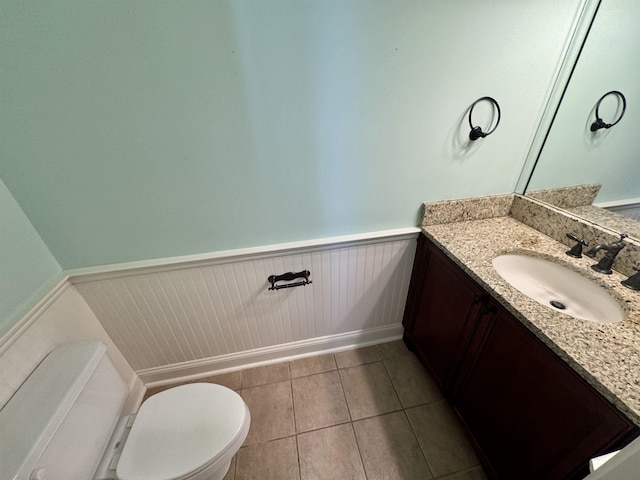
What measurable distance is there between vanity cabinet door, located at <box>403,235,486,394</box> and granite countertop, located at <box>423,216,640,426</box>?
0.26ft

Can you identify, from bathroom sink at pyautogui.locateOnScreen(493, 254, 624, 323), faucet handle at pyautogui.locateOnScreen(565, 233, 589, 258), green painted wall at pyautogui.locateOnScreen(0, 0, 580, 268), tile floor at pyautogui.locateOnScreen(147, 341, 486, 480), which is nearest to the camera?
green painted wall at pyautogui.locateOnScreen(0, 0, 580, 268)

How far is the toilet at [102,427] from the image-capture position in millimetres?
666

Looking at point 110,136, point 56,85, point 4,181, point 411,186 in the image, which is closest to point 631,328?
point 411,186

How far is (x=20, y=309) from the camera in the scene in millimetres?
843

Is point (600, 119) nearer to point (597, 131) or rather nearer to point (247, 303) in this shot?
point (597, 131)

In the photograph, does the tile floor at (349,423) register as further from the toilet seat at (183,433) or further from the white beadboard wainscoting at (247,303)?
the toilet seat at (183,433)

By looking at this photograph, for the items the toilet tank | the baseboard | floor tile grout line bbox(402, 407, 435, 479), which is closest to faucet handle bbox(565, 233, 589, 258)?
the baseboard

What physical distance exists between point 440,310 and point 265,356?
1.06m

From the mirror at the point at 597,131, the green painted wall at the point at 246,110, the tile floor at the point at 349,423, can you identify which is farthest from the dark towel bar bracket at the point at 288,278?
the mirror at the point at 597,131

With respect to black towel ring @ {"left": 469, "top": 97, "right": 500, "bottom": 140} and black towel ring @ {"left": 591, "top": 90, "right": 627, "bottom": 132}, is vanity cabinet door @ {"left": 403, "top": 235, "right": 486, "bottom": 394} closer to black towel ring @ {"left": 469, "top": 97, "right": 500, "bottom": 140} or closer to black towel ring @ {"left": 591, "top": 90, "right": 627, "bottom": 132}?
black towel ring @ {"left": 469, "top": 97, "right": 500, "bottom": 140}

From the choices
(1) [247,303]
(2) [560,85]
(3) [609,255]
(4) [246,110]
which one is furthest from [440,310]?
(4) [246,110]

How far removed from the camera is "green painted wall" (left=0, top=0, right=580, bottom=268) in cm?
75

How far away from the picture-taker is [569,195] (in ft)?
3.80

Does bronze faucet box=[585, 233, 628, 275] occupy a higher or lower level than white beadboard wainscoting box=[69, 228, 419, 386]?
higher
